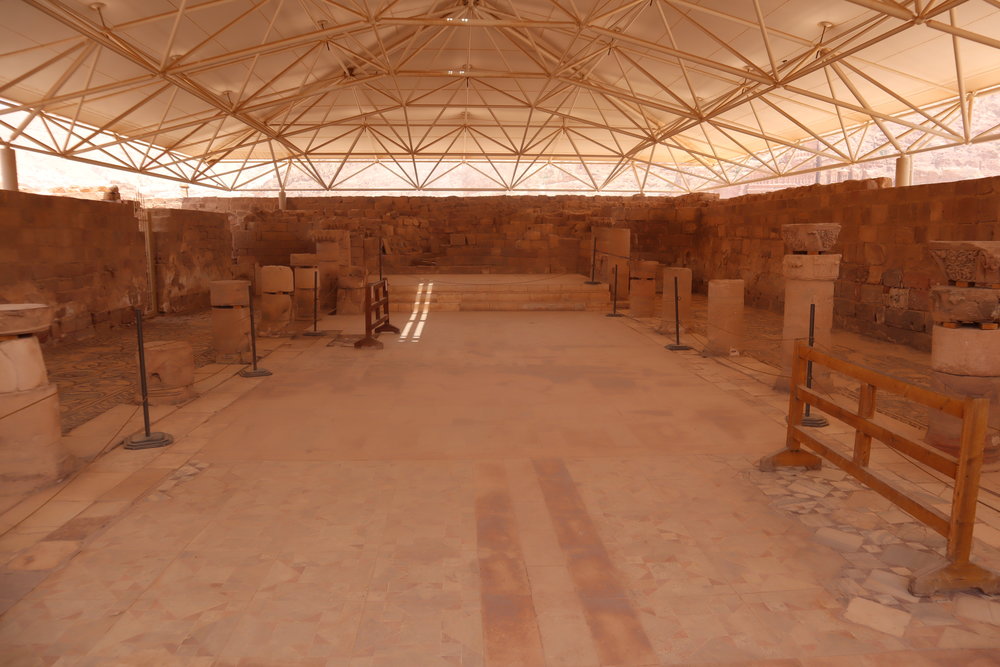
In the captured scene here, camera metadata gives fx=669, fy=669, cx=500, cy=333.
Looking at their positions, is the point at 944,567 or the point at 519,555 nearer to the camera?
the point at 944,567

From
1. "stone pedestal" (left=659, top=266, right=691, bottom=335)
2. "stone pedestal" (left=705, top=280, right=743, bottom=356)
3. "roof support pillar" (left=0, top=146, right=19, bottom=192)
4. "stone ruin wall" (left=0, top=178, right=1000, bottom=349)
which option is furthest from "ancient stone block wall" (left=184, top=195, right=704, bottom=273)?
"stone pedestal" (left=705, top=280, right=743, bottom=356)

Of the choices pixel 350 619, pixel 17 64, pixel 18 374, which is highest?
pixel 17 64

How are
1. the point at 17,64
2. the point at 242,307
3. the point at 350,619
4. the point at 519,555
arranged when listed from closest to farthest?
the point at 350,619 < the point at 519,555 < the point at 242,307 < the point at 17,64

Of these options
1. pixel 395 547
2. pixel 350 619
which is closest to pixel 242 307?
pixel 395 547

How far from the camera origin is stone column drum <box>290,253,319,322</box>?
1343 centimetres

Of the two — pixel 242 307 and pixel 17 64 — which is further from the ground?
pixel 17 64

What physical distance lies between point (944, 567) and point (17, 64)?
17.7 meters

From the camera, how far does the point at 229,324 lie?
10039mm

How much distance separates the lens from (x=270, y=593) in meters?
3.81

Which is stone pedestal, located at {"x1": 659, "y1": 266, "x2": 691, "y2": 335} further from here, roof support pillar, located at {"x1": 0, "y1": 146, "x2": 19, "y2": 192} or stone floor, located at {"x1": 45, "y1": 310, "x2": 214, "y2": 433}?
roof support pillar, located at {"x1": 0, "y1": 146, "x2": 19, "y2": 192}

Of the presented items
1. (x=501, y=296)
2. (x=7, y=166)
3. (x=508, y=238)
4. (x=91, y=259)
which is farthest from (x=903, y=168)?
(x=7, y=166)

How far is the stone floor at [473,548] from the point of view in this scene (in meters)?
3.39

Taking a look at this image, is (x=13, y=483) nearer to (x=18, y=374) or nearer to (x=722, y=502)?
(x=18, y=374)

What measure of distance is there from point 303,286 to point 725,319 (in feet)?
26.8
